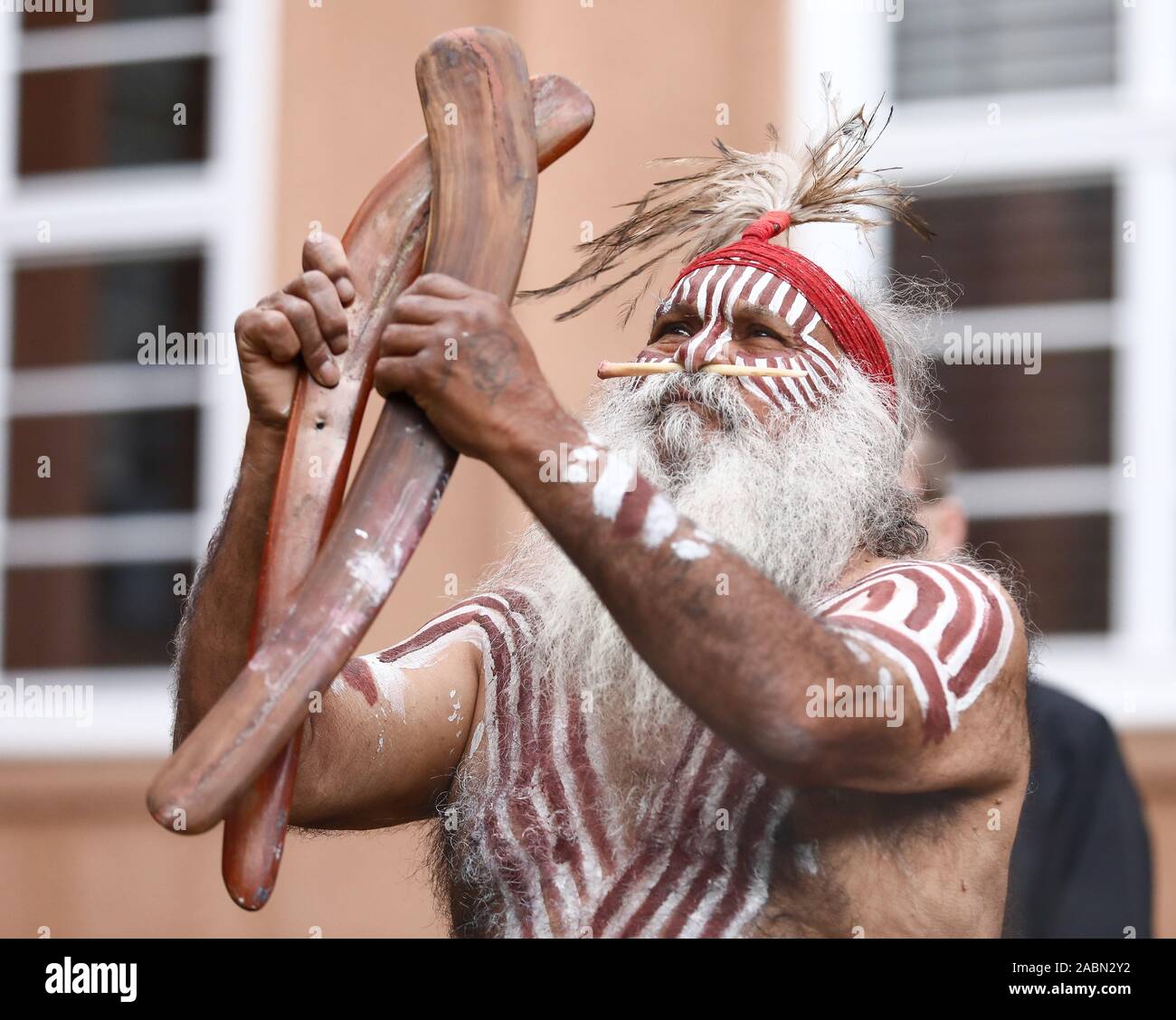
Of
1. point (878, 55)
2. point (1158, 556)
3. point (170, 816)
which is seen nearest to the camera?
point (170, 816)

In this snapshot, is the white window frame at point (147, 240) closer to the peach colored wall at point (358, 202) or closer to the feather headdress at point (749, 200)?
the peach colored wall at point (358, 202)

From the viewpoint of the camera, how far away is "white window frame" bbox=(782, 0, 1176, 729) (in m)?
4.75

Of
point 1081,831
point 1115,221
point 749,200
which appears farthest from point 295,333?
point 1115,221

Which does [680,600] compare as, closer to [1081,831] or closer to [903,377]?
[903,377]

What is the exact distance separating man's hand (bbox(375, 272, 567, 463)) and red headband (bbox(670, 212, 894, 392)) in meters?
Result: 0.68

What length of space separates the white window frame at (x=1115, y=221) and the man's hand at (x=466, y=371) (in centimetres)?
309

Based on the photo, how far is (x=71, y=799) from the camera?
5.13m

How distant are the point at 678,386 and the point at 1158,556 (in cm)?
284

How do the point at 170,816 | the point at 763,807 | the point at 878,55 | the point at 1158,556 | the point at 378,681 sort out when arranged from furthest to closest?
the point at 878,55 → the point at 1158,556 → the point at 378,681 → the point at 763,807 → the point at 170,816

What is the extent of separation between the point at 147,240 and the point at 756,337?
372 cm

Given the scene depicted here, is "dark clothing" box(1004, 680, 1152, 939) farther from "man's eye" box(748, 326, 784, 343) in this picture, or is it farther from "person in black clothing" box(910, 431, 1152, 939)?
"man's eye" box(748, 326, 784, 343)

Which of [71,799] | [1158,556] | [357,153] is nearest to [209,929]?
[71,799]

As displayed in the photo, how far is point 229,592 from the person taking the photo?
204 cm

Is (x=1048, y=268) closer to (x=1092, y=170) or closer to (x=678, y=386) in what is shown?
(x=1092, y=170)
